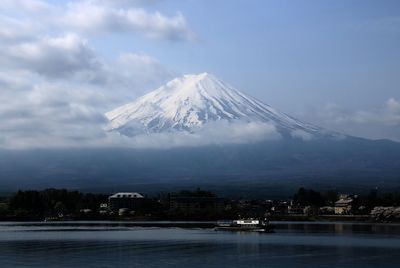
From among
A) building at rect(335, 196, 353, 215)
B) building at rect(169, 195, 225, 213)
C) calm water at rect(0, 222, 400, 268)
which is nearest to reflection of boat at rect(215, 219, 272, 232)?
calm water at rect(0, 222, 400, 268)

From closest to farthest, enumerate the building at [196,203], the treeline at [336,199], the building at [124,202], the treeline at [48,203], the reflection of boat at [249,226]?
the reflection of boat at [249,226] → the treeline at [336,199] → the treeline at [48,203] → the building at [196,203] → the building at [124,202]

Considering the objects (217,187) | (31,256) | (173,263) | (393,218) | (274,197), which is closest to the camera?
(173,263)

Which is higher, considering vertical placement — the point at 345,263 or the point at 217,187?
the point at 217,187

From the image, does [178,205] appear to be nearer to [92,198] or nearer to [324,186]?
[92,198]

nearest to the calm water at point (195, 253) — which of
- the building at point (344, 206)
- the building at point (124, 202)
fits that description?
the building at point (344, 206)

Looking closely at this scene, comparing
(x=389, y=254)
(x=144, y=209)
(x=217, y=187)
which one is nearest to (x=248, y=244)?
(x=389, y=254)

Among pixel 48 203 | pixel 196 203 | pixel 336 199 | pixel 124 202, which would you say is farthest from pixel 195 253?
pixel 336 199

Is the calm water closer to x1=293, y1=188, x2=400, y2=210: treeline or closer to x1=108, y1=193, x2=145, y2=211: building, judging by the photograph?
x1=293, y1=188, x2=400, y2=210: treeline

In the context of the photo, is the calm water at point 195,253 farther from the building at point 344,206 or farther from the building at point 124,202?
the building at point 124,202

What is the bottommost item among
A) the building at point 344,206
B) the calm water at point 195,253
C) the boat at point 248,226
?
the calm water at point 195,253

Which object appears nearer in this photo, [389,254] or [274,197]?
[389,254]

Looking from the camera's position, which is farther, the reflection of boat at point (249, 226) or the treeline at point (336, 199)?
the treeline at point (336, 199)
